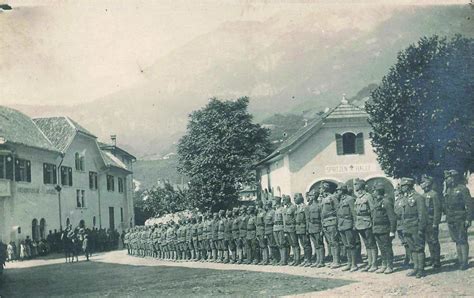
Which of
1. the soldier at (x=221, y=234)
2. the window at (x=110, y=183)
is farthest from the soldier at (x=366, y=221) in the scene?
the window at (x=110, y=183)

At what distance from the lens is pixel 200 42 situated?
1402cm

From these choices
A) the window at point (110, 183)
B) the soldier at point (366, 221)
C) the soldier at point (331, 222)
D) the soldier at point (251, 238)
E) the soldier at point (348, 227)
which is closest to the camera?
the soldier at point (366, 221)

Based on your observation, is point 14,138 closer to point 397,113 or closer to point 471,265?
point 397,113

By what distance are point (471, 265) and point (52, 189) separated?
24.8 m

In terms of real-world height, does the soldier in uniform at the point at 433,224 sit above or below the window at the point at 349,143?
below

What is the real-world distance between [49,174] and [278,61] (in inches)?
686

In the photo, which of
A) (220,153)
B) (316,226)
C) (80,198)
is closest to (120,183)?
(80,198)

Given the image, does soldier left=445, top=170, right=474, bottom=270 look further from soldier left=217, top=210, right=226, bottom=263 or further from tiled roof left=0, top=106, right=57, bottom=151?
tiled roof left=0, top=106, right=57, bottom=151

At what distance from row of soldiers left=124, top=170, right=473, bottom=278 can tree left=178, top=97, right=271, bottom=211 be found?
Result: 1775 centimetres

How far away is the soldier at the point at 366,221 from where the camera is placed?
36.1 ft

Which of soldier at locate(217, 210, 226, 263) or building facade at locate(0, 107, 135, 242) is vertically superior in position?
building facade at locate(0, 107, 135, 242)

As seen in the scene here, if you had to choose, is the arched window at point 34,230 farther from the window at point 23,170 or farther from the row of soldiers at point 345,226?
the row of soldiers at point 345,226

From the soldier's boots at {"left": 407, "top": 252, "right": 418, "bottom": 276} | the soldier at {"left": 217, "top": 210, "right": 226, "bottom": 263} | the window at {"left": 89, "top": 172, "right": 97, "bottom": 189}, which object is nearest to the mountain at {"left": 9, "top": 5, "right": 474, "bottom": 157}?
the soldier at {"left": 217, "top": 210, "right": 226, "bottom": 263}

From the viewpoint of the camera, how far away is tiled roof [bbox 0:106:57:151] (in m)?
25.2
